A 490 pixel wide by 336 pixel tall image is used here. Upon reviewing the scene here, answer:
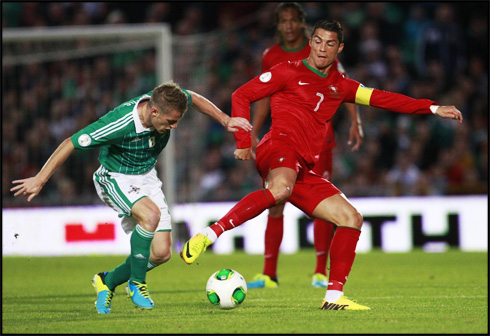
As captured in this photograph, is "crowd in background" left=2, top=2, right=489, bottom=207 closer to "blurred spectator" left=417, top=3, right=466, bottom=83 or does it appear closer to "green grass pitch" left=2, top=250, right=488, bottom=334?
"blurred spectator" left=417, top=3, right=466, bottom=83

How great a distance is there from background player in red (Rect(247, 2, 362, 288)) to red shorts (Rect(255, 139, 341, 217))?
1.75 metres

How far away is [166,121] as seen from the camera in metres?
5.44

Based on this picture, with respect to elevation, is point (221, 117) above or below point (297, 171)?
above

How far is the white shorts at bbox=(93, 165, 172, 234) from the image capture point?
572 cm

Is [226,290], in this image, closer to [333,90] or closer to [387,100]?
[333,90]

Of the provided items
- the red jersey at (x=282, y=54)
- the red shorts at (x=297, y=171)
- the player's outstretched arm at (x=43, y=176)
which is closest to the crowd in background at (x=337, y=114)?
the red jersey at (x=282, y=54)

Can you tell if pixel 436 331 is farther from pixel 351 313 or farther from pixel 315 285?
pixel 315 285

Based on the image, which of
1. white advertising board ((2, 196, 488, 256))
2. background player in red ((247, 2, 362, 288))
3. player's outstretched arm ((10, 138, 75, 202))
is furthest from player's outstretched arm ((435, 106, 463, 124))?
white advertising board ((2, 196, 488, 256))

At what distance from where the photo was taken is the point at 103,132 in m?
5.46

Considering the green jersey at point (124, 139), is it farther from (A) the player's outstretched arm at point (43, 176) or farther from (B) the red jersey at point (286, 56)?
(B) the red jersey at point (286, 56)

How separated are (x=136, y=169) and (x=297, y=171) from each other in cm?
121

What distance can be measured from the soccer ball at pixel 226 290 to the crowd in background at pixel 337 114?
292 inches

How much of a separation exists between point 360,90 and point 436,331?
A: 207 cm

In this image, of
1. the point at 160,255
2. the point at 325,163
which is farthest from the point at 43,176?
the point at 325,163
